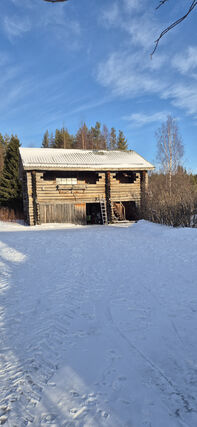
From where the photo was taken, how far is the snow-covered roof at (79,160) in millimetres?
16031

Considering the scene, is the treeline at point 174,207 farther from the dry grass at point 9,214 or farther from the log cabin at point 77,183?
the dry grass at point 9,214

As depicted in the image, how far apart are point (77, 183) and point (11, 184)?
401 inches

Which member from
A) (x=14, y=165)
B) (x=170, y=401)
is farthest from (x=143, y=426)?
(x=14, y=165)

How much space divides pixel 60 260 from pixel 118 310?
10.4 ft

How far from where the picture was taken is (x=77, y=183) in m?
17.5

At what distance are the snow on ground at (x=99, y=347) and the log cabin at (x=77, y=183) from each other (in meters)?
11.4

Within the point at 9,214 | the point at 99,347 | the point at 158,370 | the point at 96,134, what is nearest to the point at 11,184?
the point at 9,214

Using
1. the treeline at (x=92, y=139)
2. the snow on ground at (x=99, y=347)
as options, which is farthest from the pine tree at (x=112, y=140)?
the snow on ground at (x=99, y=347)

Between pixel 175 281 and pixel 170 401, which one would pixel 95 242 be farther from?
pixel 170 401

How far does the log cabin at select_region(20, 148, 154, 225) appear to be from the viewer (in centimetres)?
1600

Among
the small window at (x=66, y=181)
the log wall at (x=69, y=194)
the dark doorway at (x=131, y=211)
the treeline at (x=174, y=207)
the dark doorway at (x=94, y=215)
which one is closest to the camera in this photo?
the treeline at (x=174, y=207)

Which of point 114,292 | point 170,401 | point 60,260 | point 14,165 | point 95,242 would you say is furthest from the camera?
point 14,165

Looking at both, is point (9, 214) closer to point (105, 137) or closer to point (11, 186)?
point (11, 186)

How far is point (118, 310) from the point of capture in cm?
316
